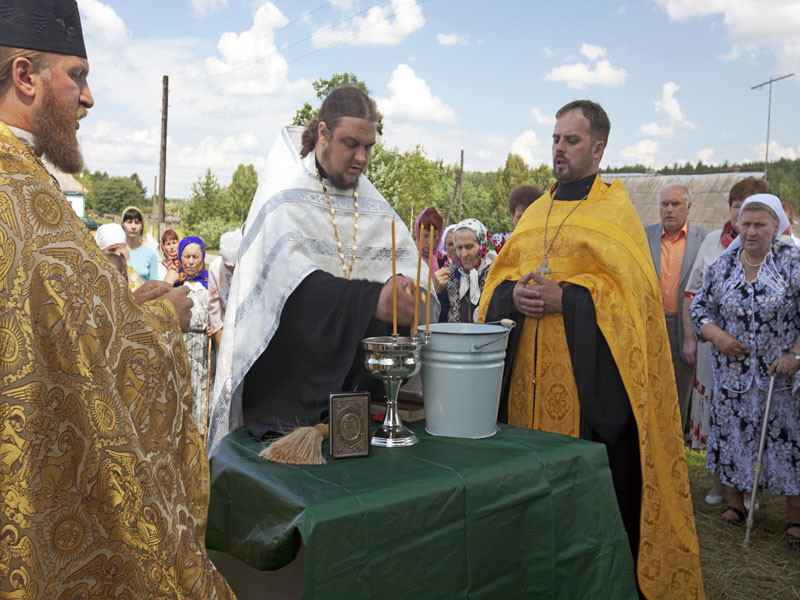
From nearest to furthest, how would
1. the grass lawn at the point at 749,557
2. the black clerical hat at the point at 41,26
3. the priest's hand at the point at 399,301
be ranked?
the black clerical hat at the point at 41,26 < the priest's hand at the point at 399,301 < the grass lawn at the point at 749,557

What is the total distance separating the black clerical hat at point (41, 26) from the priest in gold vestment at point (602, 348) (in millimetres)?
2133

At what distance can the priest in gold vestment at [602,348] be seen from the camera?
2.86 meters

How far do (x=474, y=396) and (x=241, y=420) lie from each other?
92 cm

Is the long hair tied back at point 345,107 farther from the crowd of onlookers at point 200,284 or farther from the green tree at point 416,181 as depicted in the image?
the green tree at point 416,181

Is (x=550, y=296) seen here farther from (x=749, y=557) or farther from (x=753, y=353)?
(x=749, y=557)

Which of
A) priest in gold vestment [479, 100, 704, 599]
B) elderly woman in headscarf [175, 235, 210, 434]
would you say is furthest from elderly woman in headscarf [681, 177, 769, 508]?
elderly woman in headscarf [175, 235, 210, 434]

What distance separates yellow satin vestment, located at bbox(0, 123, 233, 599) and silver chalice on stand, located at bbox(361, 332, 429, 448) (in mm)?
718

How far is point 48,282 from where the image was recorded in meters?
1.35

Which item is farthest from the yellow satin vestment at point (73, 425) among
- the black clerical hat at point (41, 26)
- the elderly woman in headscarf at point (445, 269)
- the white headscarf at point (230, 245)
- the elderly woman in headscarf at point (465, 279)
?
the elderly woman in headscarf at point (465, 279)

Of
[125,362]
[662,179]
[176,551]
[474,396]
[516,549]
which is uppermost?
[662,179]

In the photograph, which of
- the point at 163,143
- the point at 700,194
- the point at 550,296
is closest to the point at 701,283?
the point at 550,296

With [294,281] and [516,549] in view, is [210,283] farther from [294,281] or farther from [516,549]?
[516,549]

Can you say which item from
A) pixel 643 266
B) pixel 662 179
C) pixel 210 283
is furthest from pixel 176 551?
pixel 662 179

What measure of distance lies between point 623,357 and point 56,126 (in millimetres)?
2339
